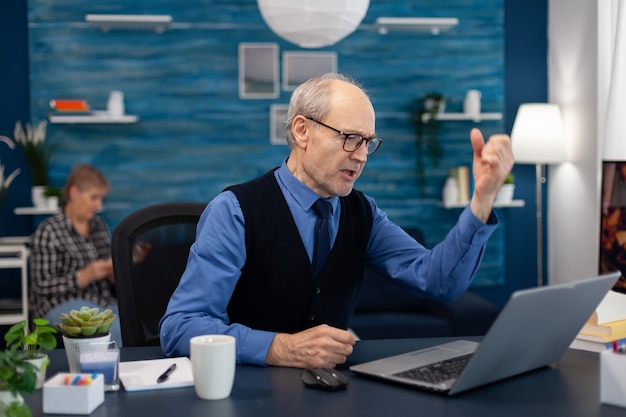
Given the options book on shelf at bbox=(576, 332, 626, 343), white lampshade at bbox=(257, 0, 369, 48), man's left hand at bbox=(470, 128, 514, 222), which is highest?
white lampshade at bbox=(257, 0, 369, 48)

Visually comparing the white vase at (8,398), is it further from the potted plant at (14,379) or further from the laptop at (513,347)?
the laptop at (513,347)

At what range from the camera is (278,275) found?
1.96 meters

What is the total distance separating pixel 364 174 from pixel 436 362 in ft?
12.3

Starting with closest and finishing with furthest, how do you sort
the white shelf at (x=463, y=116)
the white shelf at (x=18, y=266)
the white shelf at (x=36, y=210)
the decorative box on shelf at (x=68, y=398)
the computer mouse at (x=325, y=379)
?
the decorative box on shelf at (x=68, y=398)
the computer mouse at (x=325, y=379)
the white shelf at (x=18, y=266)
the white shelf at (x=36, y=210)
the white shelf at (x=463, y=116)

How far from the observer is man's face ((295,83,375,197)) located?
1.98 meters

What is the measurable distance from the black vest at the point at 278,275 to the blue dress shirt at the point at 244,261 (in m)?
0.04

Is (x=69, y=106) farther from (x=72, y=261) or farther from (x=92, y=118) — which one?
(x=72, y=261)

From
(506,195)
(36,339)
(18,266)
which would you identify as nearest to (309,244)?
(36,339)

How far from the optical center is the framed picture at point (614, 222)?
1.78m

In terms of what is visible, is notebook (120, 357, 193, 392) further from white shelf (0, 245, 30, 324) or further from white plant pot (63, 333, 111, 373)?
white shelf (0, 245, 30, 324)

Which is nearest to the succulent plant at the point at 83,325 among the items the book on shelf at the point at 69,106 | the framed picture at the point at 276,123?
the book on shelf at the point at 69,106

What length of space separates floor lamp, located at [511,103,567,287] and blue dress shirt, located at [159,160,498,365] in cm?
306

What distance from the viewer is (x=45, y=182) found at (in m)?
4.90

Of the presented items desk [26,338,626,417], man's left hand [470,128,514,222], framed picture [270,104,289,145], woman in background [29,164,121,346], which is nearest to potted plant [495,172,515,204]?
framed picture [270,104,289,145]
